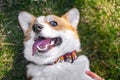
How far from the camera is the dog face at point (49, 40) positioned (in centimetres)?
421

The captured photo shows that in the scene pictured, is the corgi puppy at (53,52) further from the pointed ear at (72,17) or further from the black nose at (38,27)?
the pointed ear at (72,17)

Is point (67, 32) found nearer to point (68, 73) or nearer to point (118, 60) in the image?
point (68, 73)

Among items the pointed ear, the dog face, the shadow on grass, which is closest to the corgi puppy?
the dog face

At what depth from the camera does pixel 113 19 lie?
514 centimetres

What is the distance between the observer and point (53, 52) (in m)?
4.23

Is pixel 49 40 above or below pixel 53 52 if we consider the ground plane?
above

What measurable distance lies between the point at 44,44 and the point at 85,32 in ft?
3.24

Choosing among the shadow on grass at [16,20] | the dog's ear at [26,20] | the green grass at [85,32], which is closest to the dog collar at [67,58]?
the dog's ear at [26,20]

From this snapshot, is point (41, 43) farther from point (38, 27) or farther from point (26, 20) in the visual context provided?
point (26, 20)

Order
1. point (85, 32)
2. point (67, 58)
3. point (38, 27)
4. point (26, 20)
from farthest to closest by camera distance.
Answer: point (85, 32)
point (26, 20)
point (67, 58)
point (38, 27)

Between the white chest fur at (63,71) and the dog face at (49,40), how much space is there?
0.24 feet

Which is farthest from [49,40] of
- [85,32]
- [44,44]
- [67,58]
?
[85,32]

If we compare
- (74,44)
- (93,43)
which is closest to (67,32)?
(74,44)

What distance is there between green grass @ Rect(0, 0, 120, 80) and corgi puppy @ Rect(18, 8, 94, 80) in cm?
61
